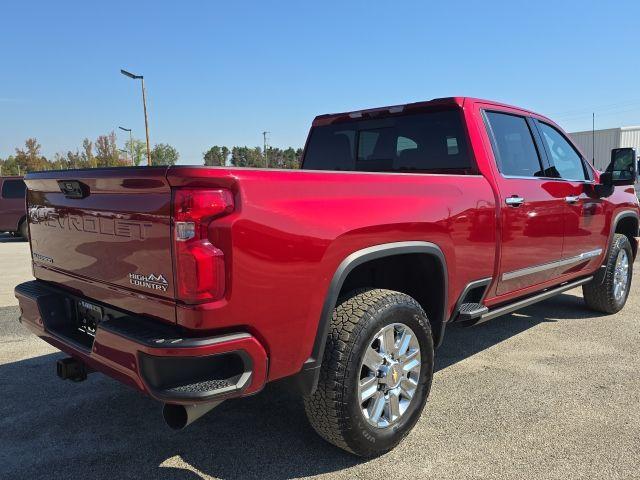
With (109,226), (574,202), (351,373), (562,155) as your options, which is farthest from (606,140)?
(109,226)

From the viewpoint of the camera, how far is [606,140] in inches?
1143

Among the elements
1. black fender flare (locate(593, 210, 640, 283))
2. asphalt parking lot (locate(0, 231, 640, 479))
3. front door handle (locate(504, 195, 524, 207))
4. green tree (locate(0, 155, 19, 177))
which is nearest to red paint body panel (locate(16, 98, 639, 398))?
front door handle (locate(504, 195, 524, 207))

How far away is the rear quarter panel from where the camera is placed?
6.57ft

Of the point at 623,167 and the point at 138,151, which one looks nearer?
the point at 623,167

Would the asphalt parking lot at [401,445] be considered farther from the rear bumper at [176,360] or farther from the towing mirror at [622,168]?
the towing mirror at [622,168]

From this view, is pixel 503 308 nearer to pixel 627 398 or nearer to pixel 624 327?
pixel 627 398

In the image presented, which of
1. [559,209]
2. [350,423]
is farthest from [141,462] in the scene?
[559,209]

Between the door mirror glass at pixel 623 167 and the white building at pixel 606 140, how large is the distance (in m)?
26.2

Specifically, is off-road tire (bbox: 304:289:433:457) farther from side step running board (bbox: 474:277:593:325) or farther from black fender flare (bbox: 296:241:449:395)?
side step running board (bbox: 474:277:593:325)

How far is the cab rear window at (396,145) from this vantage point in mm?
3607

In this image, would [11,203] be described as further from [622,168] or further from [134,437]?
[622,168]

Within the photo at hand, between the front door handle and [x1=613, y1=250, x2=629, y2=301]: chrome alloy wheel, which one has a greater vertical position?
the front door handle

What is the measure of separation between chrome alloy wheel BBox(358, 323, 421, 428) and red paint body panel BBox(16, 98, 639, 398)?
429 mm

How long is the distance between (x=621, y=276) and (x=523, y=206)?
2740 mm
